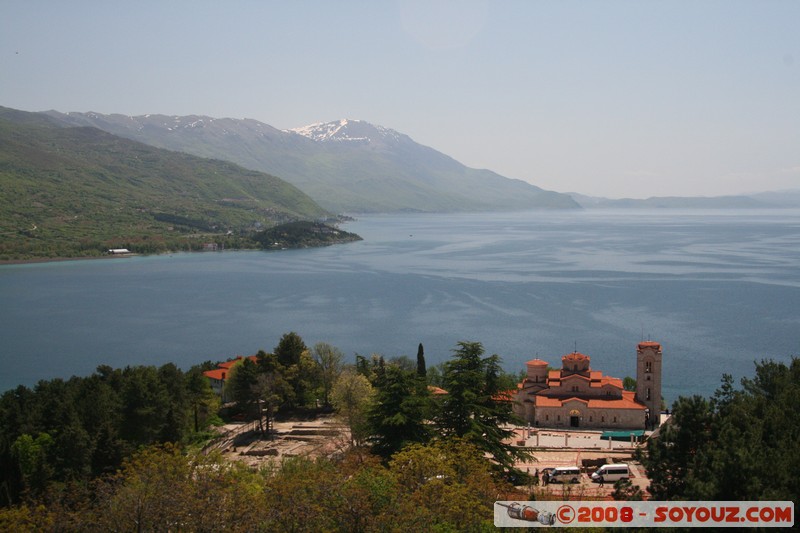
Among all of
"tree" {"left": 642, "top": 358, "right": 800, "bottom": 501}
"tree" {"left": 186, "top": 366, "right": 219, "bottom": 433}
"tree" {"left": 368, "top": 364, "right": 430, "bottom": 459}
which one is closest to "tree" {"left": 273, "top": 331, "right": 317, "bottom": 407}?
"tree" {"left": 186, "top": 366, "right": 219, "bottom": 433}

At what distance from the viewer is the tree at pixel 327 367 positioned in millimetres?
28719

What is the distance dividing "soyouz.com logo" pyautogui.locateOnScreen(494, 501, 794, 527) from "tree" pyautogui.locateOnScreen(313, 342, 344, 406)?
1937 cm

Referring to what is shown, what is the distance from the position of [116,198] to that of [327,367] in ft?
375

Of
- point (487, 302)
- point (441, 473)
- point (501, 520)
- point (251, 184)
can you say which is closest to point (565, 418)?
point (441, 473)

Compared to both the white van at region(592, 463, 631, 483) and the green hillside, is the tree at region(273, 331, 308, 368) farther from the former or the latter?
the green hillside

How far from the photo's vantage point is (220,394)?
32156 millimetres

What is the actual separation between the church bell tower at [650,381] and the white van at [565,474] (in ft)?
30.5

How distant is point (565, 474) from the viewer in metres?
18.1

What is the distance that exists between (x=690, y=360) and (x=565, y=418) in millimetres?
16388

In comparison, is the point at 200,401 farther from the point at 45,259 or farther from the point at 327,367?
the point at 45,259

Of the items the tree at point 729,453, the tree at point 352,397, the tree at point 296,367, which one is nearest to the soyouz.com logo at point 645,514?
the tree at point 729,453

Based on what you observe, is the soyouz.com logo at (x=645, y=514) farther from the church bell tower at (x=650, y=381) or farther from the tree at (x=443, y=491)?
the church bell tower at (x=650, y=381)

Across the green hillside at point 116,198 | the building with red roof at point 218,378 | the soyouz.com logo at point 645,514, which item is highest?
the green hillside at point 116,198

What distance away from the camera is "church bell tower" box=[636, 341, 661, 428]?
26.2 meters
